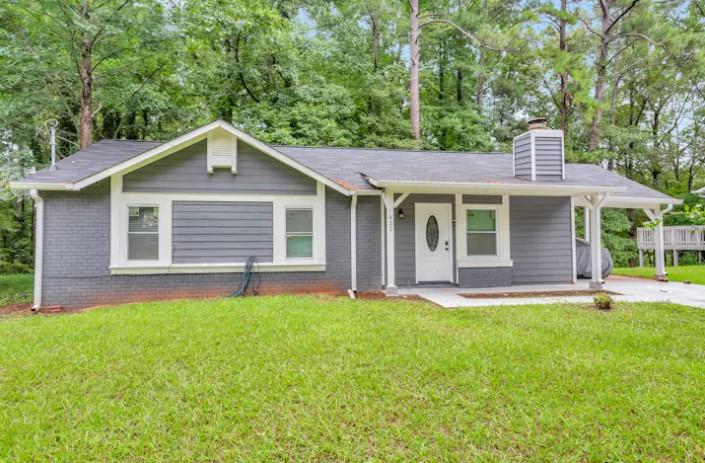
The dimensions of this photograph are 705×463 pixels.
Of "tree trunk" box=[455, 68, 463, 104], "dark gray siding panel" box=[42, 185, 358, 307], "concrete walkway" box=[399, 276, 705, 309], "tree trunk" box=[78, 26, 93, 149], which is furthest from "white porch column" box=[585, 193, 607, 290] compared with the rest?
"tree trunk" box=[455, 68, 463, 104]

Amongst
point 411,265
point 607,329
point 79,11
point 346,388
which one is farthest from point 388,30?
point 346,388

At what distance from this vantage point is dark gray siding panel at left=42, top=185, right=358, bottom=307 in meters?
6.99

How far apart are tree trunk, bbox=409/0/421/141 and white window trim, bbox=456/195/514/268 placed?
27.7 feet

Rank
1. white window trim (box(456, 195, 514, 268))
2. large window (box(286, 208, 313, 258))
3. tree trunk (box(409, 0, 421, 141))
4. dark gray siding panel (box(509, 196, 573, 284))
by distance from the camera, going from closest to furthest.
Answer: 1. large window (box(286, 208, 313, 258))
2. white window trim (box(456, 195, 514, 268))
3. dark gray siding panel (box(509, 196, 573, 284))
4. tree trunk (box(409, 0, 421, 141))

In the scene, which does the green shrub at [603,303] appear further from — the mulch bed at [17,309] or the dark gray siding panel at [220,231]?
the mulch bed at [17,309]

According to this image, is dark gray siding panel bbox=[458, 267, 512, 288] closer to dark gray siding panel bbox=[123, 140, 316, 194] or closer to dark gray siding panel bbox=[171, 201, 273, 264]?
dark gray siding panel bbox=[123, 140, 316, 194]

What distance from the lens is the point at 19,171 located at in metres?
11.1

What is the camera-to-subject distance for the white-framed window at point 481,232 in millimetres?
9172

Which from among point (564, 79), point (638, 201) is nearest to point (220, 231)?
point (638, 201)

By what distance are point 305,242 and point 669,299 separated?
7199 mm

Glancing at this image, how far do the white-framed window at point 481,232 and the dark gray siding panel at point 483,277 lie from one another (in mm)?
470

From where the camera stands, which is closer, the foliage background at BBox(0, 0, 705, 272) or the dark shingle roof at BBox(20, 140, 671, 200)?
the dark shingle roof at BBox(20, 140, 671, 200)

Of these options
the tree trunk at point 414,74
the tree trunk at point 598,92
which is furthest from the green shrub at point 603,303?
the tree trunk at point 598,92

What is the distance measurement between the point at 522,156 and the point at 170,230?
826 centimetres
